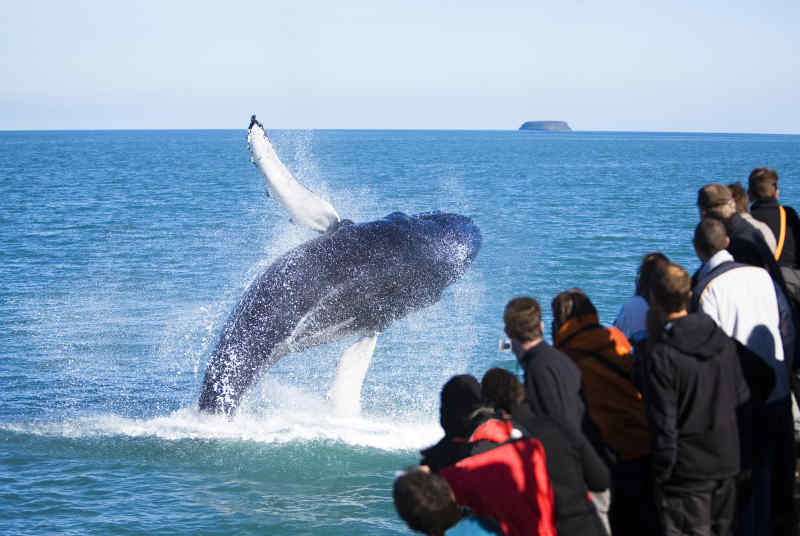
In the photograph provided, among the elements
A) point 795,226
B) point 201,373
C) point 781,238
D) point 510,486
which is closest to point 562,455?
point 510,486

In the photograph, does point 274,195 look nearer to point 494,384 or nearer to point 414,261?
point 414,261

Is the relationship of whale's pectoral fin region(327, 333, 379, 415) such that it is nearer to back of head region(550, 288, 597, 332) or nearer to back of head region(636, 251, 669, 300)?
back of head region(636, 251, 669, 300)

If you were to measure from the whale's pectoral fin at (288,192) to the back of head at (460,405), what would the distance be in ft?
21.1

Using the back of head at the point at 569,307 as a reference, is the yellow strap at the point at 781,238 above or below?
above

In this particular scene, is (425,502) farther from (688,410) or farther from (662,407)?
(688,410)

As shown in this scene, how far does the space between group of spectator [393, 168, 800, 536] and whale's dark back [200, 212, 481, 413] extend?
5295 millimetres

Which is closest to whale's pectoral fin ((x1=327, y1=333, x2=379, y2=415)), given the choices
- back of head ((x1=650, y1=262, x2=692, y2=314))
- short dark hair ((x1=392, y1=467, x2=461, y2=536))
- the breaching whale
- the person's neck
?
the breaching whale

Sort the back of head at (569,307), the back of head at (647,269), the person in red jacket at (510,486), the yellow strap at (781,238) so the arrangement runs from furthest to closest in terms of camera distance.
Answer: the yellow strap at (781,238) → the back of head at (569,307) → the back of head at (647,269) → the person in red jacket at (510,486)

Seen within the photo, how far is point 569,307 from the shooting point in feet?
18.5

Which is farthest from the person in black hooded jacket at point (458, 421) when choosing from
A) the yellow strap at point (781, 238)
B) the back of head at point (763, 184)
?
the back of head at point (763, 184)

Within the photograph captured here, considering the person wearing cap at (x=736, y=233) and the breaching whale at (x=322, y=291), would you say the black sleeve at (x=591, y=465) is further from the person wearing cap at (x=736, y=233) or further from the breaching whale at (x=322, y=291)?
the breaching whale at (x=322, y=291)

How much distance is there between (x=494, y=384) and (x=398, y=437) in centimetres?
790

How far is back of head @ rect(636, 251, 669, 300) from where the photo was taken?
551 cm

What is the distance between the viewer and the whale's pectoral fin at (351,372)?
11.3m
